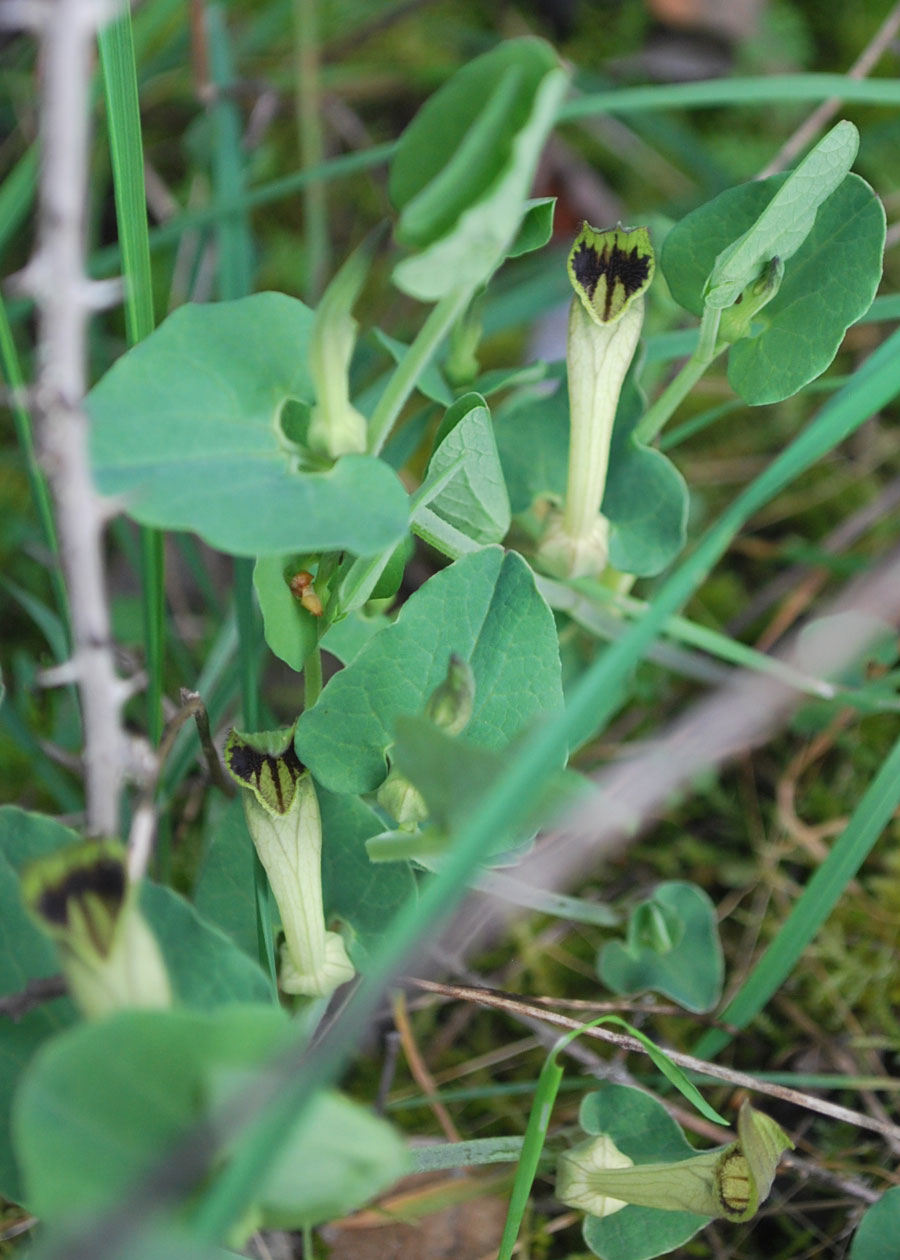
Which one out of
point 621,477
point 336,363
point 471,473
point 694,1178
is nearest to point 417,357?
point 336,363

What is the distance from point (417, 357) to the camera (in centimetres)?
64

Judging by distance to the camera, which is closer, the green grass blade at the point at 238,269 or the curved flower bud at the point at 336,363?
the curved flower bud at the point at 336,363

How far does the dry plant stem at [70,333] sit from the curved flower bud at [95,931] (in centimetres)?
4

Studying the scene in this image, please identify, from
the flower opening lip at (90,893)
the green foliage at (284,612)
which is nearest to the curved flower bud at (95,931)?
the flower opening lip at (90,893)

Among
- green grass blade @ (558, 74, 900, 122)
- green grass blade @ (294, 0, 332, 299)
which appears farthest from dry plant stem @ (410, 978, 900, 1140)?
green grass blade @ (294, 0, 332, 299)

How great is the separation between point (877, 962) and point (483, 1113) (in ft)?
1.46

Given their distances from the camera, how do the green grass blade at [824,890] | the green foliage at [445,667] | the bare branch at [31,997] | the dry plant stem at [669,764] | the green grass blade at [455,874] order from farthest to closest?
the dry plant stem at [669,764]
the green grass blade at [824,890]
the green foliage at [445,667]
the bare branch at [31,997]
the green grass blade at [455,874]

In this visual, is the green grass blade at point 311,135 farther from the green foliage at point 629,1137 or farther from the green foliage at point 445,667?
the green foliage at point 629,1137

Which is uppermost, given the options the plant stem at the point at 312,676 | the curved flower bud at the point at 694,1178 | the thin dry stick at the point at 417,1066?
the plant stem at the point at 312,676

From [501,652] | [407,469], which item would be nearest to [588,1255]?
[501,652]

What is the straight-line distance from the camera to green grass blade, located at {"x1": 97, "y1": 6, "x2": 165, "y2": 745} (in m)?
0.79

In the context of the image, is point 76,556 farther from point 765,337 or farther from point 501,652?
point 765,337

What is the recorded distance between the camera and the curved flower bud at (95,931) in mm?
540

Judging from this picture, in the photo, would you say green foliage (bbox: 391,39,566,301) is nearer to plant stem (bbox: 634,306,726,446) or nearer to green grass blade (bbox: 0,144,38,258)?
plant stem (bbox: 634,306,726,446)
